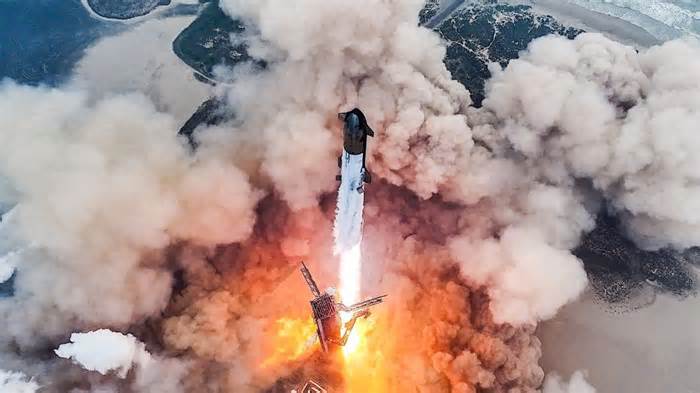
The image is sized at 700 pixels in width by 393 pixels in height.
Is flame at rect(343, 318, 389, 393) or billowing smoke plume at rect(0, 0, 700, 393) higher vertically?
billowing smoke plume at rect(0, 0, 700, 393)

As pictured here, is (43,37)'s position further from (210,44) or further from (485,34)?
(485,34)

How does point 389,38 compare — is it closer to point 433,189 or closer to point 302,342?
point 433,189

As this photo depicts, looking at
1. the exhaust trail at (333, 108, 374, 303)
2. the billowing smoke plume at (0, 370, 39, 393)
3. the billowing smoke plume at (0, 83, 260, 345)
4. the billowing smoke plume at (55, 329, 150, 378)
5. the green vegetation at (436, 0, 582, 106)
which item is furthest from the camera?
the green vegetation at (436, 0, 582, 106)

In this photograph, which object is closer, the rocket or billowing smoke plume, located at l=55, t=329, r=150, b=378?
the rocket

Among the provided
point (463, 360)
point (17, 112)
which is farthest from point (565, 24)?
point (17, 112)

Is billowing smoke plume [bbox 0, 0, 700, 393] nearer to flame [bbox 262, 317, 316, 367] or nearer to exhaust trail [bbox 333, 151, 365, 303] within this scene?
flame [bbox 262, 317, 316, 367]

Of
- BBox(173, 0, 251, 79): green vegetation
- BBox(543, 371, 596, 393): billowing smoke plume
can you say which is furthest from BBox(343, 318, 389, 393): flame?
BBox(173, 0, 251, 79): green vegetation

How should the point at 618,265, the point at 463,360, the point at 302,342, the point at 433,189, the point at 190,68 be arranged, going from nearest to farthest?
the point at 463,360
the point at 302,342
the point at 433,189
the point at 618,265
the point at 190,68
